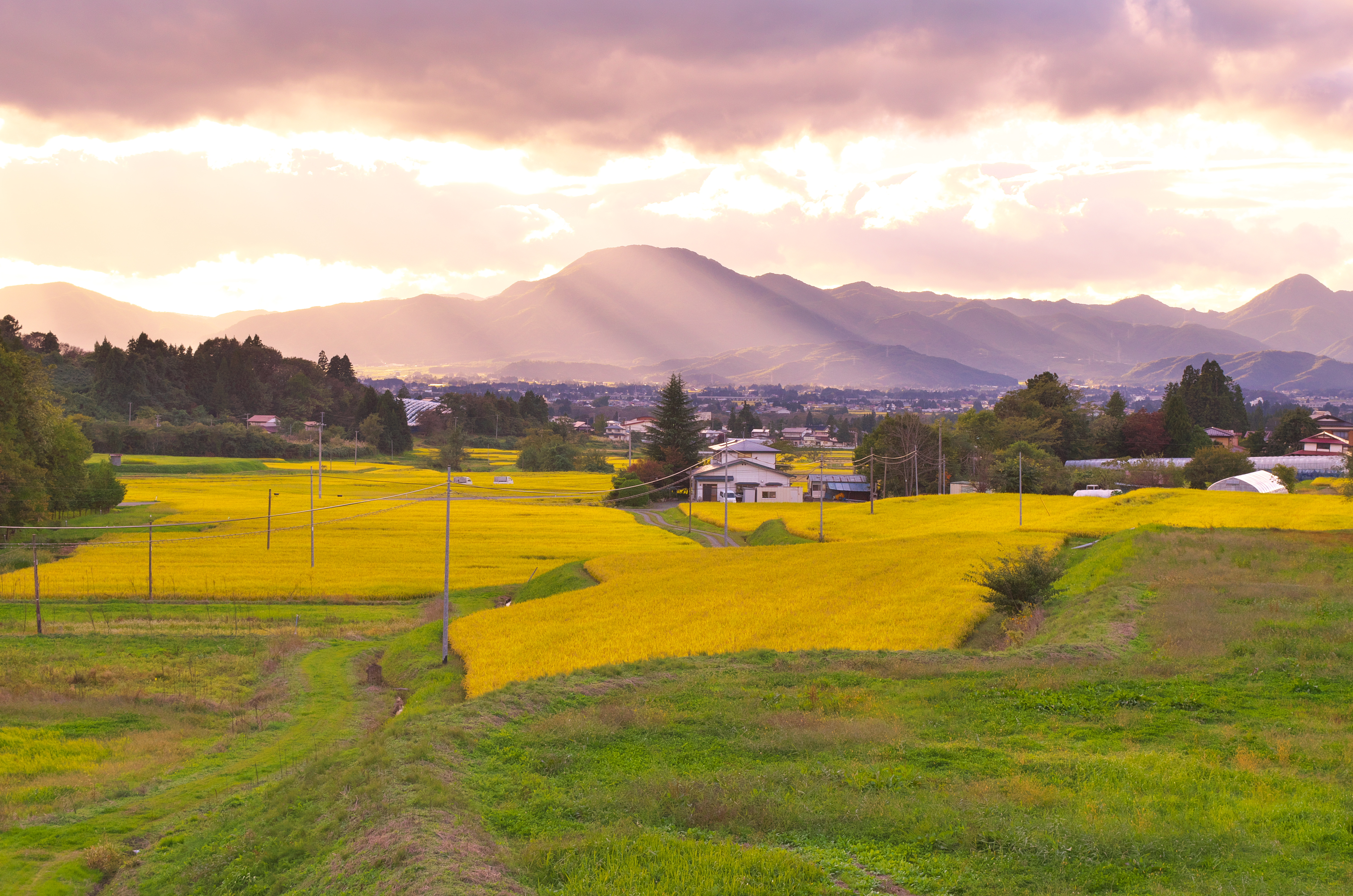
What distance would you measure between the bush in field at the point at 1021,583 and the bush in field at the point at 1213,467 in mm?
65165

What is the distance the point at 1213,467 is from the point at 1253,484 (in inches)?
524

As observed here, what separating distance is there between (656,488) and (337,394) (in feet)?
322

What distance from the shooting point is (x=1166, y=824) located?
1006 cm

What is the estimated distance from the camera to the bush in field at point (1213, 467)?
3273 inches

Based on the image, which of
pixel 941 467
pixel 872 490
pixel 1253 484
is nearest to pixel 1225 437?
pixel 1253 484

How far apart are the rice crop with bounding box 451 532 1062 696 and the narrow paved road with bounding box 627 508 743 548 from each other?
957cm

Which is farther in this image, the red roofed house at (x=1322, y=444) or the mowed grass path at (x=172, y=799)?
the red roofed house at (x=1322, y=444)

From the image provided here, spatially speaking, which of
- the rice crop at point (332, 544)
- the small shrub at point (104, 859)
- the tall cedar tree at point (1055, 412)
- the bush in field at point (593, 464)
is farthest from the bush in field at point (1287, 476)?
the small shrub at point (104, 859)

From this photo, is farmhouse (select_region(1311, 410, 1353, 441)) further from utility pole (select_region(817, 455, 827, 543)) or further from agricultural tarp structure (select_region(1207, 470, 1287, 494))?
utility pole (select_region(817, 455, 827, 543))

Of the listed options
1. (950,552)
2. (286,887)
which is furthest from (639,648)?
(950,552)

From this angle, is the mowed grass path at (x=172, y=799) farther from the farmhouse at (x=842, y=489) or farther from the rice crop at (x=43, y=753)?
the farmhouse at (x=842, y=489)

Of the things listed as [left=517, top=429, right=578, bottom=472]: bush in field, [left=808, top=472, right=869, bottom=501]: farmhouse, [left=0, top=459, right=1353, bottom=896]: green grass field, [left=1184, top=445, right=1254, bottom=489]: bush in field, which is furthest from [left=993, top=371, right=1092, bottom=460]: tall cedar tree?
[left=0, top=459, right=1353, bottom=896]: green grass field

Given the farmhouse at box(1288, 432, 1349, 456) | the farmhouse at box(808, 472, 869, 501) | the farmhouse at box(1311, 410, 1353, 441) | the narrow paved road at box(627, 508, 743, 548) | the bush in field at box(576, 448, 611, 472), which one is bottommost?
the narrow paved road at box(627, 508, 743, 548)

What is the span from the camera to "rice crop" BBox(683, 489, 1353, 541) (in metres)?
46.5
